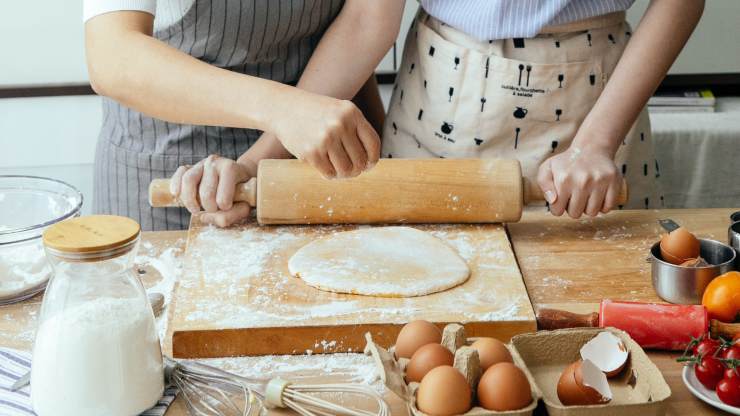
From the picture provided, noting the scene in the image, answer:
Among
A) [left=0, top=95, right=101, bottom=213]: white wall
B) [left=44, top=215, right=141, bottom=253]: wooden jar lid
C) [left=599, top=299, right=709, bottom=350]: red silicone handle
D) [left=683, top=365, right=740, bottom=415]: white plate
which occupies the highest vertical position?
[left=44, top=215, right=141, bottom=253]: wooden jar lid

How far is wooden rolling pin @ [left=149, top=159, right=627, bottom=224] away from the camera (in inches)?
57.3

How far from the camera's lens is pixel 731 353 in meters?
0.97

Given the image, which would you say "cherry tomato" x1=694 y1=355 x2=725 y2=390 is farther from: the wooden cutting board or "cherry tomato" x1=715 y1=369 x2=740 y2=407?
the wooden cutting board

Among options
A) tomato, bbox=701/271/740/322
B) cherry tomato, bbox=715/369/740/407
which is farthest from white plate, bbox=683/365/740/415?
tomato, bbox=701/271/740/322

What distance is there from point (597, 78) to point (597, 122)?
16 cm

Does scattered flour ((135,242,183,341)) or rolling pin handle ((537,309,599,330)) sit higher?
rolling pin handle ((537,309,599,330))

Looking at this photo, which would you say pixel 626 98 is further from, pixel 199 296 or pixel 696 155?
pixel 696 155

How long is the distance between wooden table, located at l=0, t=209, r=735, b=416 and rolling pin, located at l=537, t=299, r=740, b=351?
0.03 meters

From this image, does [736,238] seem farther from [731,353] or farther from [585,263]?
[731,353]

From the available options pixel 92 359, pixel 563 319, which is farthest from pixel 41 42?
pixel 563 319

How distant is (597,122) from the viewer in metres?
1.55

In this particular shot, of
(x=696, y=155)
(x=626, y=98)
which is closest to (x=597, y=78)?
(x=626, y=98)

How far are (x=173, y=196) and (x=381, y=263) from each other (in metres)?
0.40

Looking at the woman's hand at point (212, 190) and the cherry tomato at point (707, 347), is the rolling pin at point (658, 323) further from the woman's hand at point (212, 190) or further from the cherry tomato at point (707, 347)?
the woman's hand at point (212, 190)
